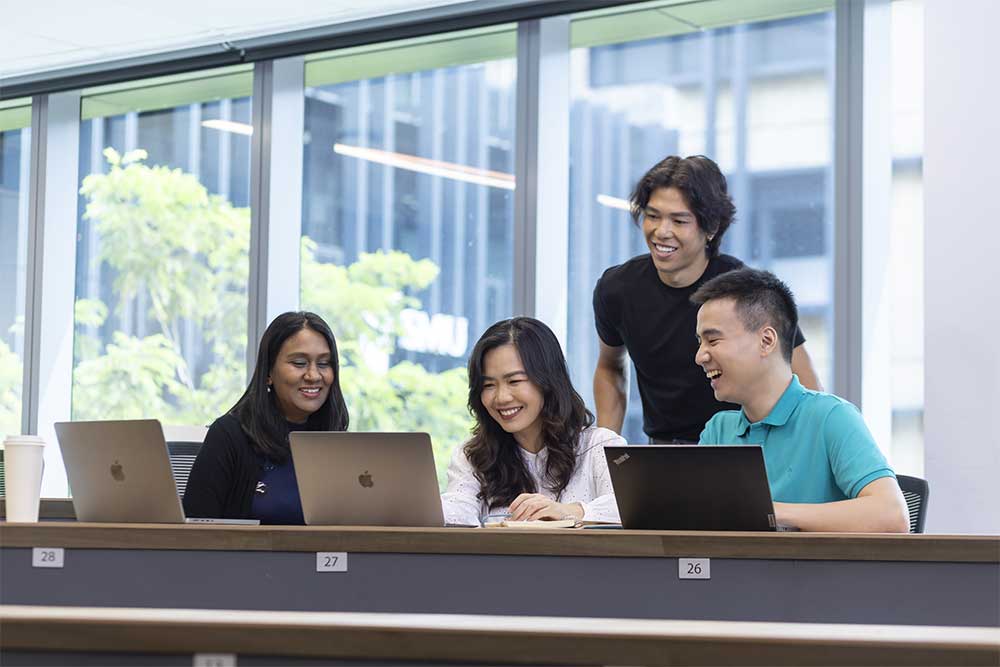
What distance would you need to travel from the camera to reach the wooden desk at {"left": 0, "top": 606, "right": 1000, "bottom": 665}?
2.96 feet

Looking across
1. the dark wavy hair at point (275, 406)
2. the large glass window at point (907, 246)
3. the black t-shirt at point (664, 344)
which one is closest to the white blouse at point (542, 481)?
the black t-shirt at point (664, 344)

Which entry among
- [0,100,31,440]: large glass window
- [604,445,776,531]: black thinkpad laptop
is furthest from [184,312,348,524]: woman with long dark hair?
[0,100,31,440]: large glass window

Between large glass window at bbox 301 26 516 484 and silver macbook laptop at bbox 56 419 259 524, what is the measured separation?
2.60m

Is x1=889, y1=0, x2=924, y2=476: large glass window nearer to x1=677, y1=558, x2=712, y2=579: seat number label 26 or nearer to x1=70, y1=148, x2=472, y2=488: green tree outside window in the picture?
x1=70, y1=148, x2=472, y2=488: green tree outside window

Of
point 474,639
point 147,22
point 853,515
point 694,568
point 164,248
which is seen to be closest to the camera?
point 474,639

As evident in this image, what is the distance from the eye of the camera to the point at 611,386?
11.0 feet

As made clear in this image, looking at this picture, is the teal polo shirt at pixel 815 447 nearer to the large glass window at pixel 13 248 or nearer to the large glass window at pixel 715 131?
the large glass window at pixel 715 131

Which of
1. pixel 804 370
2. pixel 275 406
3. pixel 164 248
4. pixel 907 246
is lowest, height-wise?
pixel 275 406

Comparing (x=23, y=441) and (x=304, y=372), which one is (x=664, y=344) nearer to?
(x=304, y=372)

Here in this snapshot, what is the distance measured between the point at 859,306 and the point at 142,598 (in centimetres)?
282

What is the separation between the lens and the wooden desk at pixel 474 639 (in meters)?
0.90

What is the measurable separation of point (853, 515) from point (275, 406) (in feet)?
4.89

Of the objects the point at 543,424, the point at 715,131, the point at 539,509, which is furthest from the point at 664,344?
the point at 715,131

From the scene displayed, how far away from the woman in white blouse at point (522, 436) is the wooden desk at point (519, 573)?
68cm
